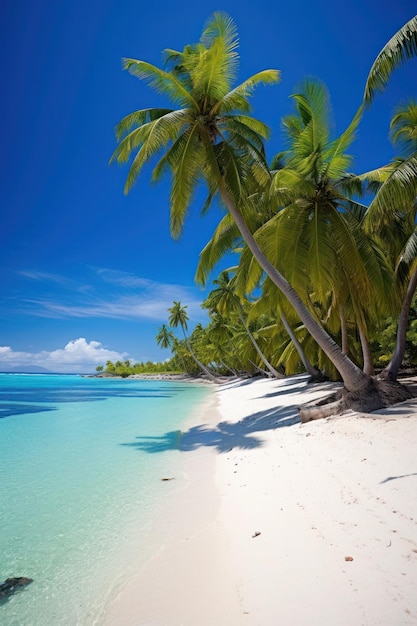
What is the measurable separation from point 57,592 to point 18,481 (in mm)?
4171

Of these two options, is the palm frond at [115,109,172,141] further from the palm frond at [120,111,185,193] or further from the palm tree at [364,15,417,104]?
the palm tree at [364,15,417,104]

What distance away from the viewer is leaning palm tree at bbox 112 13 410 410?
339 inches

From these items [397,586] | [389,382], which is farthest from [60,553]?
[389,382]

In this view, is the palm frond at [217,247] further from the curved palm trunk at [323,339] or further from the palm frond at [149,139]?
the palm frond at [149,139]

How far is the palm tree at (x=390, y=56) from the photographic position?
533 centimetres

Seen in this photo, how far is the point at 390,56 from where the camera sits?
5.45 m

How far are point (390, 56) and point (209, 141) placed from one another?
499 centimetres

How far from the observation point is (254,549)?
129 inches

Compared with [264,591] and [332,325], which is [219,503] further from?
[332,325]

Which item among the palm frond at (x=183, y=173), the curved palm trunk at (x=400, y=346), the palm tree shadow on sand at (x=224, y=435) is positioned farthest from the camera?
the curved palm trunk at (x=400, y=346)

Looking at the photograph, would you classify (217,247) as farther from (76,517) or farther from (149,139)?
(76,517)

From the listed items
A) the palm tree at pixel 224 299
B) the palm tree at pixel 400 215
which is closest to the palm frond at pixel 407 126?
the palm tree at pixel 400 215

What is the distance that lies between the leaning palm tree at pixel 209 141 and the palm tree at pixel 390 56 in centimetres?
407

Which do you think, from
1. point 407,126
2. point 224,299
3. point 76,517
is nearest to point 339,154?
point 407,126
